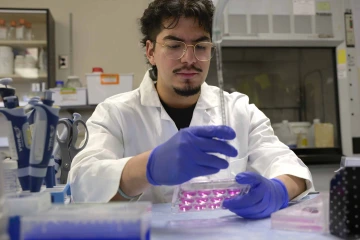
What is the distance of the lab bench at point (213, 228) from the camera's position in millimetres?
658

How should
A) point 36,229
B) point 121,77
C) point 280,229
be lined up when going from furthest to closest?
point 121,77 → point 280,229 → point 36,229

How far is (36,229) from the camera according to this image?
1.55 feet

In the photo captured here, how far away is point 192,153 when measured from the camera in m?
0.80

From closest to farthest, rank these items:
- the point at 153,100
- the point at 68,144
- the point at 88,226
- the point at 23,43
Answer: the point at 88,226, the point at 68,144, the point at 153,100, the point at 23,43

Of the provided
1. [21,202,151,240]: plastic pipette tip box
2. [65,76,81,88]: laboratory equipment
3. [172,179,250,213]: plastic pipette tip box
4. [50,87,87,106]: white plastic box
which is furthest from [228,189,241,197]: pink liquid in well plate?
[65,76,81,88]: laboratory equipment

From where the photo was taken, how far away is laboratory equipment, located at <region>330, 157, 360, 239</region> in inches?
24.4

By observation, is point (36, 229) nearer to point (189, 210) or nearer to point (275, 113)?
point (189, 210)

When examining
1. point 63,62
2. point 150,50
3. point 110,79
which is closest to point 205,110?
point 150,50

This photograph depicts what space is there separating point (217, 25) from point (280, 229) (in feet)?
1.88

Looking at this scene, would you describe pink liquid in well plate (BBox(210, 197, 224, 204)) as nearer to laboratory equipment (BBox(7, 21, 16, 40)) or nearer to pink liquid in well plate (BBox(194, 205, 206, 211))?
pink liquid in well plate (BBox(194, 205, 206, 211))

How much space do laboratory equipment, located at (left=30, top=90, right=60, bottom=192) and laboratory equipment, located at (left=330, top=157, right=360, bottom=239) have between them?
544mm

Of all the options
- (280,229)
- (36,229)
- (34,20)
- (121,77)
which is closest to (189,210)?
(280,229)

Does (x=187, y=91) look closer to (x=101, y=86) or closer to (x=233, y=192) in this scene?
(x=233, y=192)

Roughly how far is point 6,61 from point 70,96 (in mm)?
612
